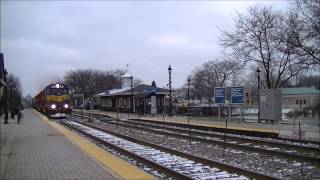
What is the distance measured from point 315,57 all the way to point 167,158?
18.4 metres

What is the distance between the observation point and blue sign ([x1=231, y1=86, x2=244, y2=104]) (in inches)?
1395

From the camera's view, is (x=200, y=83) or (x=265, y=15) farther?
(x=200, y=83)

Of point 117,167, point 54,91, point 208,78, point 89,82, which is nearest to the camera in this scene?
point 117,167

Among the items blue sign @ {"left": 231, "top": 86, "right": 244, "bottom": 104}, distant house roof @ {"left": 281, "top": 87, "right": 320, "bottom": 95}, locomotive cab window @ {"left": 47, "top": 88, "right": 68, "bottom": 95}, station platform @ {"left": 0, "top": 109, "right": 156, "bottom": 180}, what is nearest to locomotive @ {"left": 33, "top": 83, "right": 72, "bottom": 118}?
locomotive cab window @ {"left": 47, "top": 88, "right": 68, "bottom": 95}

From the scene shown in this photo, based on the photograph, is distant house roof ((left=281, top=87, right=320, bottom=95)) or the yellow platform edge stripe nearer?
the yellow platform edge stripe

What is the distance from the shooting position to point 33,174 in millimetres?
12070

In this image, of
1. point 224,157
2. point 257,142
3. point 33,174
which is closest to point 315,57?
point 257,142

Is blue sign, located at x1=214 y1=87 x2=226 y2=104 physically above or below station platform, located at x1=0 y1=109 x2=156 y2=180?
above

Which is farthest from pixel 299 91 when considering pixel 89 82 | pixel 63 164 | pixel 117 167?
pixel 117 167

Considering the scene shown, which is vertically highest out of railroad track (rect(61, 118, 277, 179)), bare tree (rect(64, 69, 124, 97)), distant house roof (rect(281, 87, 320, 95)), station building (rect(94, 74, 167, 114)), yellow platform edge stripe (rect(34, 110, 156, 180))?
bare tree (rect(64, 69, 124, 97))

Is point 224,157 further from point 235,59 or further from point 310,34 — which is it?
point 235,59

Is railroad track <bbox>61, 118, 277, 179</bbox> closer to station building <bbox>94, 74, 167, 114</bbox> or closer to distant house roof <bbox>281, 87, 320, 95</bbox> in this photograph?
station building <bbox>94, 74, 167, 114</bbox>

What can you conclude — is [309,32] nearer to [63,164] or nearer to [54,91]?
[63,164]

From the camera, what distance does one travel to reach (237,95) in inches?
1405
